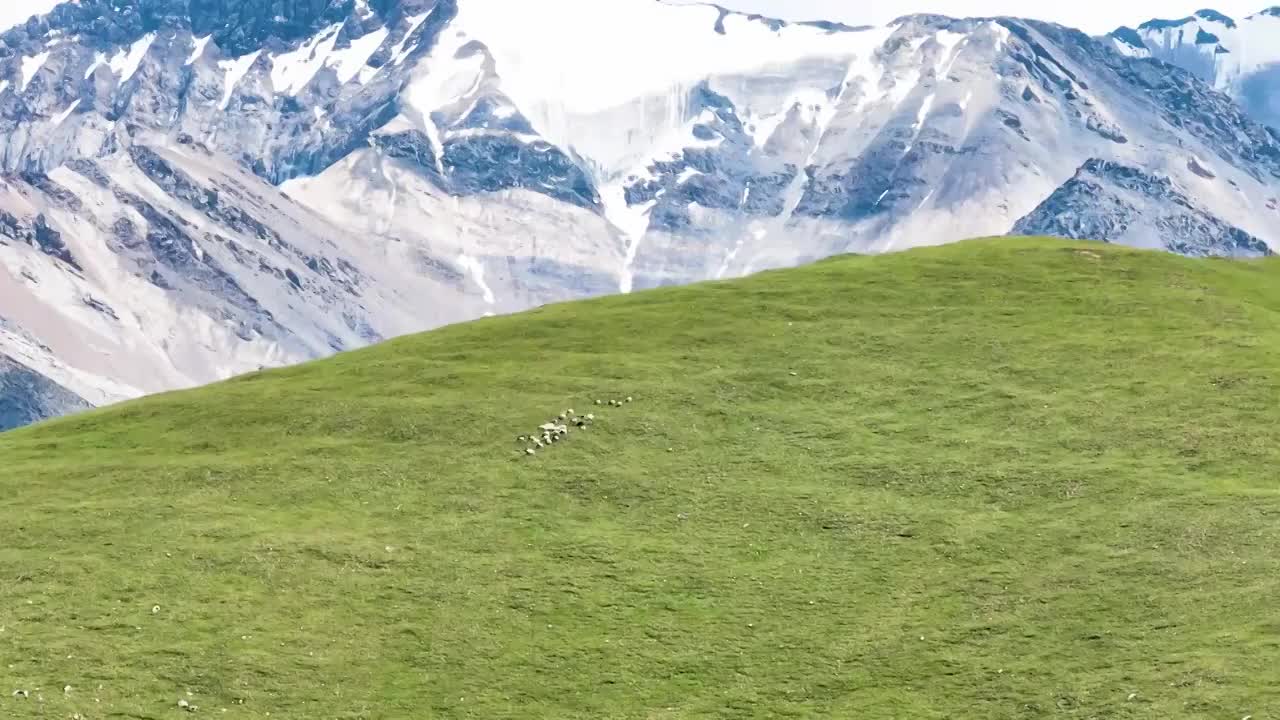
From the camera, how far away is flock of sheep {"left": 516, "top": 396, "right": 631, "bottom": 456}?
193ft

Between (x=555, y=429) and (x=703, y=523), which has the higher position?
(x=703, y=523)

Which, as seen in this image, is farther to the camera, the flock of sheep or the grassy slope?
the flock of sheep

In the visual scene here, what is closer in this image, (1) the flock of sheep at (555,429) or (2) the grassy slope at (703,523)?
(2) the grassy slope at (703,523)

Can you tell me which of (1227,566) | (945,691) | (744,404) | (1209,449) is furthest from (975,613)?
(744,404)

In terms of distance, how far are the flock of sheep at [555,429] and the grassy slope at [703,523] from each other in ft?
2.93

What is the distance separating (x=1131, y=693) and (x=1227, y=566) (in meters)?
8.03

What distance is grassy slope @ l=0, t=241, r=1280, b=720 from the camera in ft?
136

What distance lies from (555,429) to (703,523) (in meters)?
9.82

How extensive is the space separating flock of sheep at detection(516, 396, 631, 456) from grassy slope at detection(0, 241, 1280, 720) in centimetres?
89

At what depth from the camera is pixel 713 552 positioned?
4950 centimetres

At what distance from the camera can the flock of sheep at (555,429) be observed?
2317 inches

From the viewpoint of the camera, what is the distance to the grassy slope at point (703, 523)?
136 ft

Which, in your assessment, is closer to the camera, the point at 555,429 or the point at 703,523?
the point at 703,523

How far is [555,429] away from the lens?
5975 centimetres
